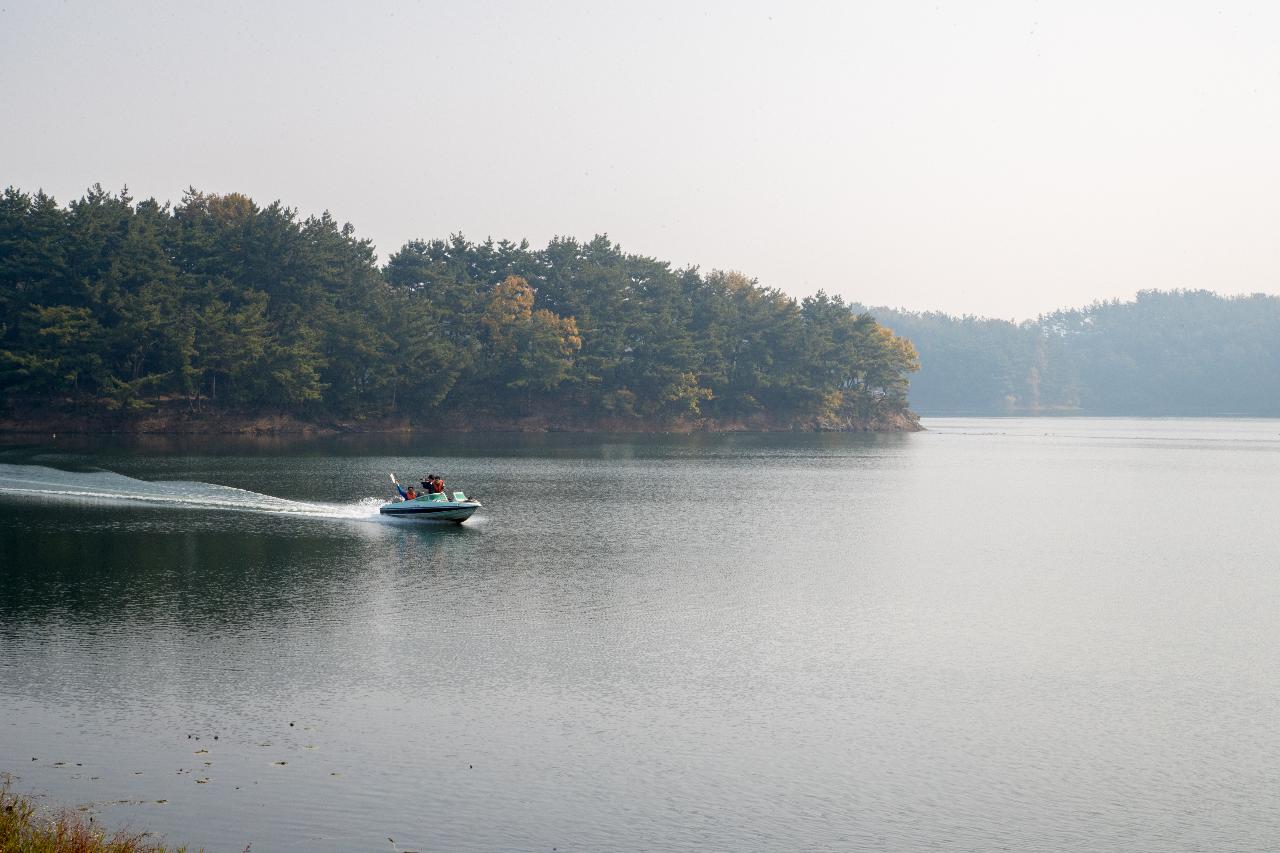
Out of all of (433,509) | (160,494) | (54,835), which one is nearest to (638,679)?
(54,835)

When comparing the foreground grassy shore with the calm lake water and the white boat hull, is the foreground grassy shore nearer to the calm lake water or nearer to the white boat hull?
the calm lake water

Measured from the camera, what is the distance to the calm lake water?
15.3 metres

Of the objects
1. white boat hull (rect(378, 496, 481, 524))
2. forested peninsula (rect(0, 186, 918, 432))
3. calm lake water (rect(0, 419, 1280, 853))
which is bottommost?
calm lake water (rect(0, 419, 1280, 853))

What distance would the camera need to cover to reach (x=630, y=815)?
1526cm

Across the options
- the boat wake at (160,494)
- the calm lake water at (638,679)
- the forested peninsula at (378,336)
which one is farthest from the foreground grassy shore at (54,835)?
the forested peninsula at (378,336)

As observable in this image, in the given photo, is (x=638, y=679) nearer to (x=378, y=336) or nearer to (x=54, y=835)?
(x=54, y=835)

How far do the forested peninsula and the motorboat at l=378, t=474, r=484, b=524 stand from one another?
5784 centimetres

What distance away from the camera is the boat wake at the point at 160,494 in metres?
48.0

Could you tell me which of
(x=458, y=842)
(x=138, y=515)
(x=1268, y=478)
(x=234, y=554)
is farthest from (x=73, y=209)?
(x=458, y=842)

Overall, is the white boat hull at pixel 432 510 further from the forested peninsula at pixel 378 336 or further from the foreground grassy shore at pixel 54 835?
the forested peninsula at pixel 378 336

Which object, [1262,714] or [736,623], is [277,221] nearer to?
[736,623]

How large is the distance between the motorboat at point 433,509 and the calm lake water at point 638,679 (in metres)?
0.54

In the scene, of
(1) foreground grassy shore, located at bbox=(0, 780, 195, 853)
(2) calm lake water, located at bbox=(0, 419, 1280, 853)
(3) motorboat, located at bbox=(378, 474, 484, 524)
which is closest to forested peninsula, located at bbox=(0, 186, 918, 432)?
(2) calm lake water, located at bbox=(0, 419, 1280, 853)

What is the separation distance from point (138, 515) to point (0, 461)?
2595 cm
